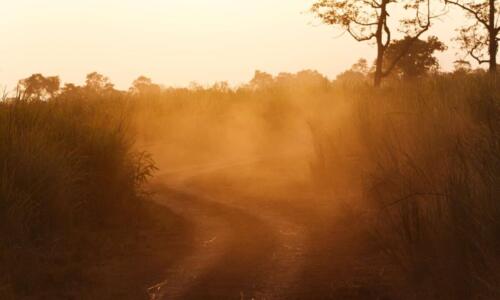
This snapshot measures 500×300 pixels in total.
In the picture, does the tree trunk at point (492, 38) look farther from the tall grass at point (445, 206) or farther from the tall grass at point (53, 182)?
the tall grass at point (53, 182)

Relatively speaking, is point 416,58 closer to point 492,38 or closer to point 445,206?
point 492,38

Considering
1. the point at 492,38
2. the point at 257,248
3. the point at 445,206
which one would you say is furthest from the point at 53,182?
the point at 492,38

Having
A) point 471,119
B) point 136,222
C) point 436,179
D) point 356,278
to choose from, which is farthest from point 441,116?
point 136,222

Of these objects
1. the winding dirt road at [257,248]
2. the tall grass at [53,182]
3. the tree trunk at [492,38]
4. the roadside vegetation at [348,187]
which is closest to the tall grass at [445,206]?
the roadside vegetation at [348,187]

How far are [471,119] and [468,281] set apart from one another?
15.4 feet

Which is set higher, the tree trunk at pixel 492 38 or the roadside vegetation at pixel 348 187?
the tree trunk at pixel 492 38

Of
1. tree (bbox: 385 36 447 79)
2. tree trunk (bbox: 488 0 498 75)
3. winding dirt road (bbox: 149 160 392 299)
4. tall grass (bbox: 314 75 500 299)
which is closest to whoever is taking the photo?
tall grass (bbox: 314 75 500 299)

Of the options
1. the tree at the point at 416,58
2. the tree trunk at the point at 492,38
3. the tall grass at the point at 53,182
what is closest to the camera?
the tall grass at the point at 53,182

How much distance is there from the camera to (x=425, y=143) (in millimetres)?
8992

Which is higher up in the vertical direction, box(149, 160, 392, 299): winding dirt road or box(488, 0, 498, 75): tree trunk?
box(488, 0, 498, 75): tree trunk

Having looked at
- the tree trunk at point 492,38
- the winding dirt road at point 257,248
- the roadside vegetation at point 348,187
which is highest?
the tree trunk at point 492,38

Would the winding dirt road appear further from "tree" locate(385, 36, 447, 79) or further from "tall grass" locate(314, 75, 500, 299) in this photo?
"tree" locate(385, 36, 447, 79)

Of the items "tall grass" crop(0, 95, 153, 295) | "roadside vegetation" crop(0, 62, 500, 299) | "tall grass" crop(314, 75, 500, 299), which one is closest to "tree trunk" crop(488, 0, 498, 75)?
"roadside vegetation" crop(0, 62, 500, 299)

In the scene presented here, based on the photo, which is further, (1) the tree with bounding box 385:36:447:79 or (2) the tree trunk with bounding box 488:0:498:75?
(1) the tree with bounding box 385:36:447:79
